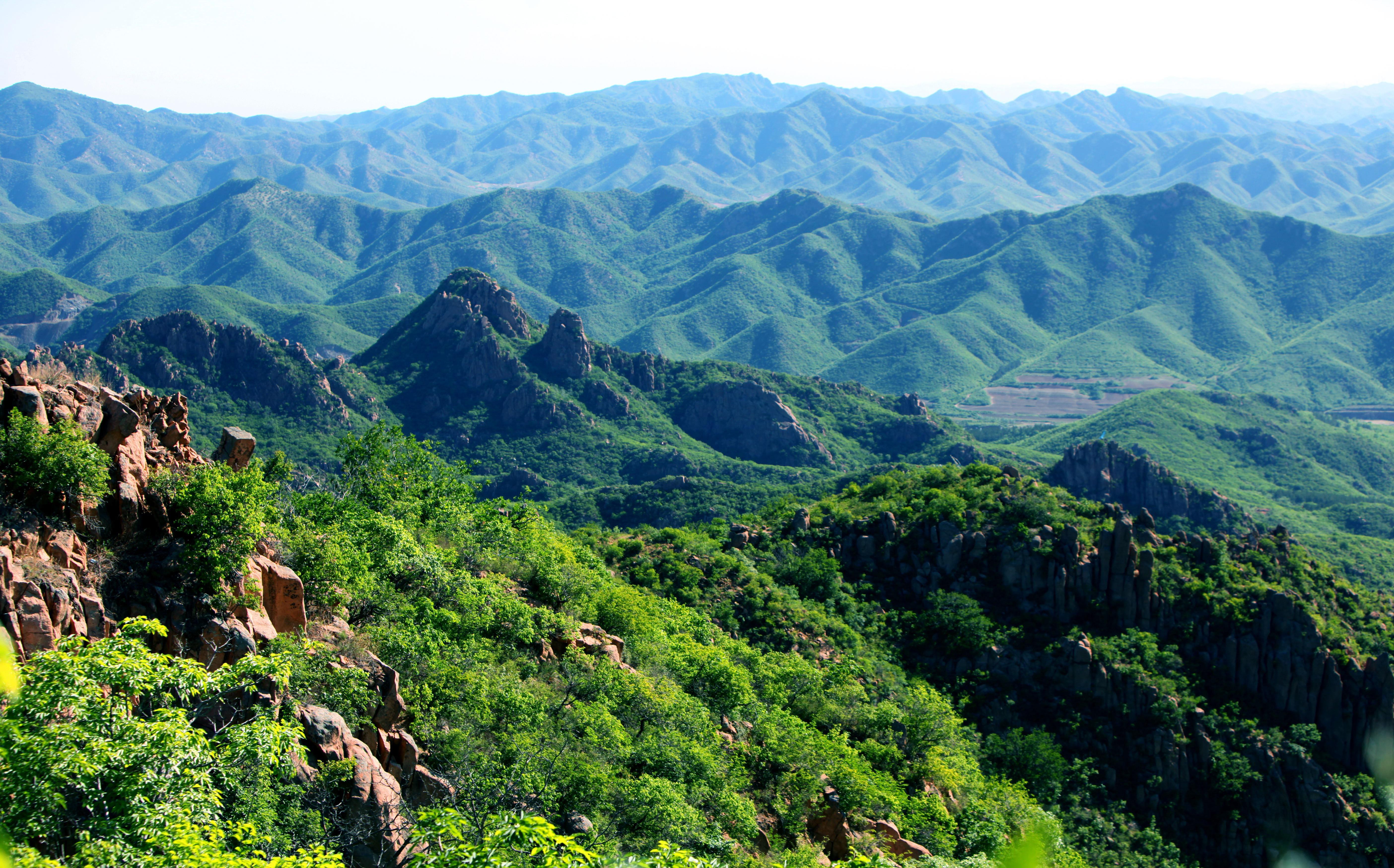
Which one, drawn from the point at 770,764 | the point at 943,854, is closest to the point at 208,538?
the point at 770,764

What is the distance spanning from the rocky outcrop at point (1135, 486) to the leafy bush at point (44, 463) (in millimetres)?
150610

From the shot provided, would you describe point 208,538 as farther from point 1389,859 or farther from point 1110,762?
point 1389,859

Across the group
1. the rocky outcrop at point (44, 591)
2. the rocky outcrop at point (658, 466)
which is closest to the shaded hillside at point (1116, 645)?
the rocky outcrop at point (44, 591)

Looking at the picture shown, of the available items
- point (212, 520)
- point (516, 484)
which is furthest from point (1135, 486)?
point (212, 520)

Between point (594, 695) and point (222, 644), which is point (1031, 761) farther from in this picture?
point (222, 644)

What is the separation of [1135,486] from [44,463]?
164m

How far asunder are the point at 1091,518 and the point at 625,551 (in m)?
36.9

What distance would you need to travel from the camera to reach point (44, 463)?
28.6 m

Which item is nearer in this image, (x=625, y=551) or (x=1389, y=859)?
(x=1389, y=859)

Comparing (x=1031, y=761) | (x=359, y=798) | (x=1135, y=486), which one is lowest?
(x=1135, y=486)

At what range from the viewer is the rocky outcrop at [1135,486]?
15800cm

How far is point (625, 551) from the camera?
73812 mm

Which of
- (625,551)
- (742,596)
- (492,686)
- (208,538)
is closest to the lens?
(208,538)

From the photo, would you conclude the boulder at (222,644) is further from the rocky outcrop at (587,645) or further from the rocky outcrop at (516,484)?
the rocky outcrop at (516,484)
